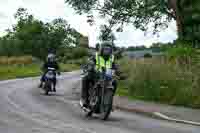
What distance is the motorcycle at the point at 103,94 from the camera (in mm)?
13836

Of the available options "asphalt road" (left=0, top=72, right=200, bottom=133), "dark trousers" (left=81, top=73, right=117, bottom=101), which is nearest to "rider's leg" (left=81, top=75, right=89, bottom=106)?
"dark trousers" (left=81, top=73, right=117, bottom=101)

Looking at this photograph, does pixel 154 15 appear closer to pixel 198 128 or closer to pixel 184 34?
pixel 184 34

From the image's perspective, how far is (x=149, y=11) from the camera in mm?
37500

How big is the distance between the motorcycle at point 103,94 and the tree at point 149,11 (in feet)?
70.4

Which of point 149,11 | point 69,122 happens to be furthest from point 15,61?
point 69,122

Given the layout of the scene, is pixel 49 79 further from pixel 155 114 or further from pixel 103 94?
pixel 103 94

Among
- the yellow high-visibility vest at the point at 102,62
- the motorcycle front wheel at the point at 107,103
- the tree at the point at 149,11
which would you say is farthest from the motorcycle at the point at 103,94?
the tree at the point at 149,11

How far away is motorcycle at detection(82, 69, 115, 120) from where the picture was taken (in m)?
13.8

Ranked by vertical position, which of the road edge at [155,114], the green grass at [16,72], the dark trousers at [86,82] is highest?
the dark trousers at [86,82]

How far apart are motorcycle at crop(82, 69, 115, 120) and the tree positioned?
70.4 feet

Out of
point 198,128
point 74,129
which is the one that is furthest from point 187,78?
point 74,129

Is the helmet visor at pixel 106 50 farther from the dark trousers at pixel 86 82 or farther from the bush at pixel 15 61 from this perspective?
the bush at pixel 15 61

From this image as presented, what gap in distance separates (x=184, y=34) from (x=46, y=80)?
607 inches

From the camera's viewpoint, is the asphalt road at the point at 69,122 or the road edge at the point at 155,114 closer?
the asphalt road at the point at 69,122
